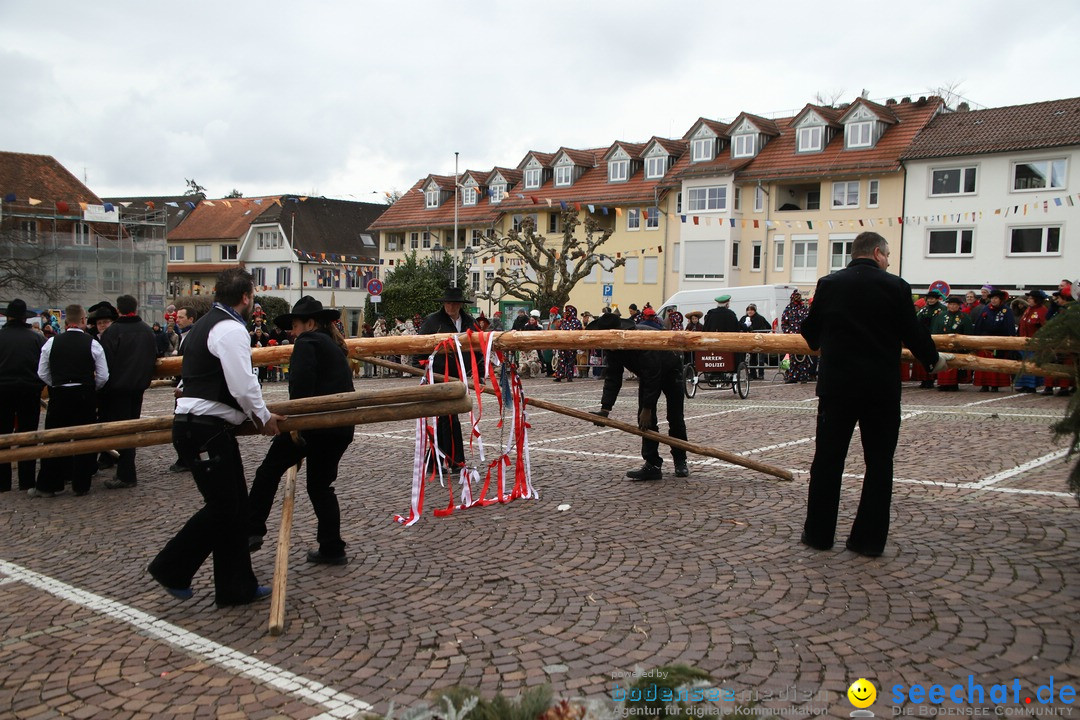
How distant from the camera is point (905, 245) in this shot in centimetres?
4384

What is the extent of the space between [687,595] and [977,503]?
3582 mm

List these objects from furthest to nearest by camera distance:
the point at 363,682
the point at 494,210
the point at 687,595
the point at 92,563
A: the point at 494,210
the point at 92,563
the point at 687,595
the point at 363,682

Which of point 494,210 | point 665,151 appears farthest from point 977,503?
point 494,210

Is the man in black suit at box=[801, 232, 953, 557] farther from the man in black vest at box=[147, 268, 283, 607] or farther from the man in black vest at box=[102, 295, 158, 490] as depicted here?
the man in black vest at box=[102, 295, 158, 490]

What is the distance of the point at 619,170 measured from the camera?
56.2 meters

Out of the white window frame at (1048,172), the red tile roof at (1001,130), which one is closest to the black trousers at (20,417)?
the red tile roof at (1001,130)

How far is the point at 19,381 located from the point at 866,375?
8899 millimetres

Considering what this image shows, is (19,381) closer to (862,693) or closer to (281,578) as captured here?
(281,578)

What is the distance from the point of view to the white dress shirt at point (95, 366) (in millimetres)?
9828

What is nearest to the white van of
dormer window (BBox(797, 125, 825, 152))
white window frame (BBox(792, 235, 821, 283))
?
white window frame (BBox(792, 235, 821, 283))

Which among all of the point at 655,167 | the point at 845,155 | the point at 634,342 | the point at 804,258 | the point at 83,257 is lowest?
the point at 634,342

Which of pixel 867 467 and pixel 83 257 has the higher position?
pixel 83 257

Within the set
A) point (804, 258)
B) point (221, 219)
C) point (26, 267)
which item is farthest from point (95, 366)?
point (221, 219)

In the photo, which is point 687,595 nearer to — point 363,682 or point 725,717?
point 363,682
